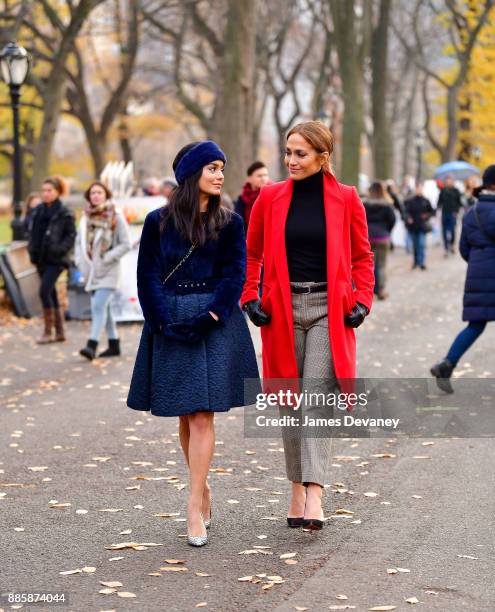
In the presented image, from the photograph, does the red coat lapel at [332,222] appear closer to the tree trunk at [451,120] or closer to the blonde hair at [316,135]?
the blonde hair at [316,135]

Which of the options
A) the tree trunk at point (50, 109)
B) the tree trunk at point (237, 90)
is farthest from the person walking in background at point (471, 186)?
the tree trunk at point (50, 109)

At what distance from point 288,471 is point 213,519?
0.52 meters

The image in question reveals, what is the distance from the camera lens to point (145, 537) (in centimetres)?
645

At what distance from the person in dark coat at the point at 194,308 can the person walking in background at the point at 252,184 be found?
7714 mm

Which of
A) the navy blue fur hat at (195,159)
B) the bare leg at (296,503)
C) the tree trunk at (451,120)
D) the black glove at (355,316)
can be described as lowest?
the bare leg at (296,503)

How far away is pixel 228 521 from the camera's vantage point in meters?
6.78

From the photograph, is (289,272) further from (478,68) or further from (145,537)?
(478,68)

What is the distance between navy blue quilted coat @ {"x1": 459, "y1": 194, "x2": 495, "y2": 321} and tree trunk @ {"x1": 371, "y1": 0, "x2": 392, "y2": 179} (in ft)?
82.1

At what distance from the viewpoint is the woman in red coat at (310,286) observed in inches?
253

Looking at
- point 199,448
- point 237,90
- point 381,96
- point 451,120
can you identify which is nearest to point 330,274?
point 199,448

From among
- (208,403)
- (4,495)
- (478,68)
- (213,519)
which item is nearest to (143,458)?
(4,495)

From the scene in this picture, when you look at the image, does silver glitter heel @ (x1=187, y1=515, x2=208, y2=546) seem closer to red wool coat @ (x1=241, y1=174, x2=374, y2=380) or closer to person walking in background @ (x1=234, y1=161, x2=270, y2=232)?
red wool coat @ (x1=241, y1=174, x2=374, y2=380)

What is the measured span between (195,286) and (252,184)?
27.0 ft

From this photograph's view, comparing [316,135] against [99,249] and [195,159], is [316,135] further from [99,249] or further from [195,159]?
[99,249]
